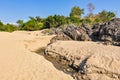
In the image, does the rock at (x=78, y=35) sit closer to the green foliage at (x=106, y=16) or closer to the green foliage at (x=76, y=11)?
the green foliage at (x=106, y=16)

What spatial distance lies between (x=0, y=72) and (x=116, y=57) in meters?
5.68

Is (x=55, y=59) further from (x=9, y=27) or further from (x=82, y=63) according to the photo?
(x=9, y=27)

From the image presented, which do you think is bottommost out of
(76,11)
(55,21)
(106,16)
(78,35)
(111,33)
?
(78,35)

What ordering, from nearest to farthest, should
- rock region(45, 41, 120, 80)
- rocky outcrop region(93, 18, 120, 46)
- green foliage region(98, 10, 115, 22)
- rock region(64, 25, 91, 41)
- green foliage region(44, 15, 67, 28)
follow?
1. rock region(45, 41, 120, 80)
2. rocky outcrop region(93, 18, 120, 46)
3. rock region(64, 25, 91, 41)
4. green foliage region(44, 15, 67, 28)
5. green foliage region(98, 10, 115, 22)

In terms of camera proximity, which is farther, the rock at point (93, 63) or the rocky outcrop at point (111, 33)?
the rocky outcrop at point (111, 33)

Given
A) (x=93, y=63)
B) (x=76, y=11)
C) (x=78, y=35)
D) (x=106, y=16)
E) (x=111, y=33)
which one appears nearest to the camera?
(x=93, y=63)

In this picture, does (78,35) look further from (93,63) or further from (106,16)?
(106,16)

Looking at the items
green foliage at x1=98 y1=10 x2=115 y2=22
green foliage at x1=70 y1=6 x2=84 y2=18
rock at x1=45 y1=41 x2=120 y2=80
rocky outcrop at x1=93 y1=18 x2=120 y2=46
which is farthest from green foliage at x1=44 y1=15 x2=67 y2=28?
rock at x1=45 y1=41 x2=120 y2=80

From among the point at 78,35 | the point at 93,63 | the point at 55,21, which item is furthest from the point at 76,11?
the point at 93,63

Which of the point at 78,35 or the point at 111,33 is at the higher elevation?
the point at 111,33

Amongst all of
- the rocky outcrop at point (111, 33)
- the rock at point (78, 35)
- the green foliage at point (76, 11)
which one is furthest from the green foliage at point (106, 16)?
the rocky outcrop at point (111, 33)

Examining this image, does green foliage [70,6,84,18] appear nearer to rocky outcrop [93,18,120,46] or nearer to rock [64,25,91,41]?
rock [64,25,91,41]

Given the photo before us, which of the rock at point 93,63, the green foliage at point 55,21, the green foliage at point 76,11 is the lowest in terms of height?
the rock at point 93,63

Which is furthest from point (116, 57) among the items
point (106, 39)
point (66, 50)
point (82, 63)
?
point (106, 39)
